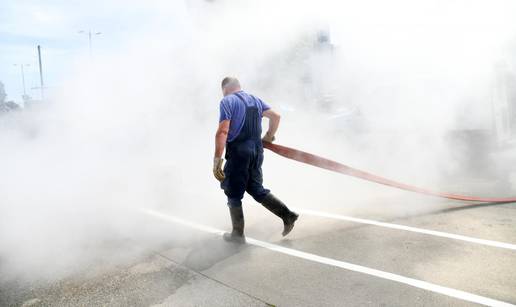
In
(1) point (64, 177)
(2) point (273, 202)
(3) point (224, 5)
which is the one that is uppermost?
(3) point (224, 5)

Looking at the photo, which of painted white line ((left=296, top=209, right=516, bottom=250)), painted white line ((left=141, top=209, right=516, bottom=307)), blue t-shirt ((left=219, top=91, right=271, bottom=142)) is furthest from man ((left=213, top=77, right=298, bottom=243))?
painted white line ((left=296, top=209, right=516, bottom=250))

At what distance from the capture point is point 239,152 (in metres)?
3.61

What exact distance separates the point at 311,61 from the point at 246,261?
16.1ft

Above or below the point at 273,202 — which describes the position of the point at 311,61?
above

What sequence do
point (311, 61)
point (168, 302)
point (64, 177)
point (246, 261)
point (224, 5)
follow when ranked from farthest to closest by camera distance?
point (311, 61) → point (224, 5) → point (64, 177) → point (246, 261) → point (168, 302)

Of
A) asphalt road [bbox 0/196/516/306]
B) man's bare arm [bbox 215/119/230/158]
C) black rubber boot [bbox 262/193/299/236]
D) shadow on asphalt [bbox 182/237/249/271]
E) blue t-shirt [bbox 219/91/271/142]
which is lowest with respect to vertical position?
shadow on asphalt [bbox 182/237/249/271]

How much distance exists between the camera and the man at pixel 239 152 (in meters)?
3.53

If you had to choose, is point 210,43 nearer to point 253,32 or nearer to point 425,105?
point 253,32

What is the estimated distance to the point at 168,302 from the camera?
108 inches

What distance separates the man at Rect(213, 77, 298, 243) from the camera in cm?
353

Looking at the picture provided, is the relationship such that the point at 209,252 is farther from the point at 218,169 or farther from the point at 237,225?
the point at 218,169

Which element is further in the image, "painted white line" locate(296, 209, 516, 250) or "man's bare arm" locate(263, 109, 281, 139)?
"man's bare arm" locate(263, 109, 281, 139)

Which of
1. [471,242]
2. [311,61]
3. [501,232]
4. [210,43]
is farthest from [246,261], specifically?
[311,61]

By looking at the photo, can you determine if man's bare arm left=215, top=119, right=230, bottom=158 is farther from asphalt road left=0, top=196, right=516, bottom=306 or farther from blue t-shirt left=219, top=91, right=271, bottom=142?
asphalt road left=0, top=196, right=516, bottom=306
